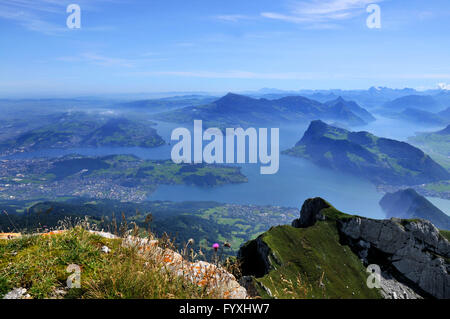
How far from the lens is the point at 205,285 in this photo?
13.6ft

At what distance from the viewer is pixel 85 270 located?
4910 millimetres

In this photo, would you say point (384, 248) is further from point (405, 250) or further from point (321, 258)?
point (321, 258)

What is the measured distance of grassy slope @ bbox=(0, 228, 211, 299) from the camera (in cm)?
396

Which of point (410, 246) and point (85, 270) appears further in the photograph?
point (410, 246)

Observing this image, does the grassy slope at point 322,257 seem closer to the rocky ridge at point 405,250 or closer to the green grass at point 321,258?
the green grass at point 321,258

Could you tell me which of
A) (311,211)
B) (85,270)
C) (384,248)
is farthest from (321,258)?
(85,270)

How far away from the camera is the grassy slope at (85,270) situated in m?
3.96

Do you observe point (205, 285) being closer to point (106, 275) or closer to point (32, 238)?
point (106, 275)

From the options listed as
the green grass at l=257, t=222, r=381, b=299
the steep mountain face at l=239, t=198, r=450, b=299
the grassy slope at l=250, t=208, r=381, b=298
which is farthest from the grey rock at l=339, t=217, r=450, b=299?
the green grass at l=257, t=222, r=381, b=299

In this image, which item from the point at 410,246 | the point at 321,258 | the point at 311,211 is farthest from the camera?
the point at 311,211

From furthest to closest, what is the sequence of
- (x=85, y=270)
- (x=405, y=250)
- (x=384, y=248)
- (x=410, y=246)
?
(x=384, y=248) < (x=410, y=246) < (x=405, y=250) < (x=85, y=270)

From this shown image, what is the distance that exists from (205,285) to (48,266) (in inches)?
132

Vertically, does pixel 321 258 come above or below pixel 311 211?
below

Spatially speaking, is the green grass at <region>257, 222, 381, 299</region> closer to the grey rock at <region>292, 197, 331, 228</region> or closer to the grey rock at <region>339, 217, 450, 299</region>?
the grey rock at <region>339, 217, 450, 299</region>
